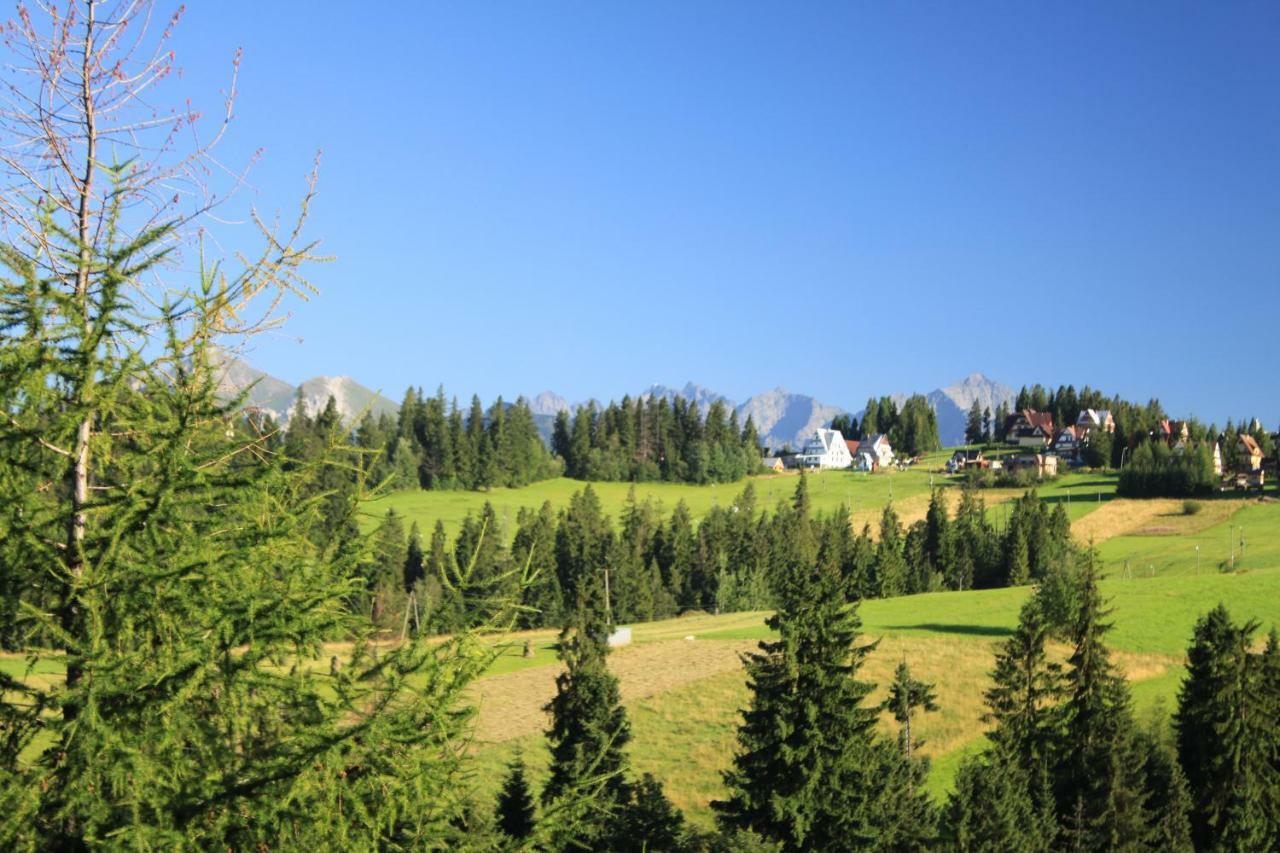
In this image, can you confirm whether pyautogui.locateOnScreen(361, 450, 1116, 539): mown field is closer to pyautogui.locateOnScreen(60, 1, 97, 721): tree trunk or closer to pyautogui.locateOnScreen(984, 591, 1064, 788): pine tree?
pyautogui.locateOnScreen(984, 591, 1064, 788): pine tree

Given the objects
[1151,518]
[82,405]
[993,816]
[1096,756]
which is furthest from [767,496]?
[82,405]

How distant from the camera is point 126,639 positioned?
696 cm

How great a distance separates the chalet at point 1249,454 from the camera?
150 m

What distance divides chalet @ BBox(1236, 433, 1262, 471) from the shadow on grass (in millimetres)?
89736

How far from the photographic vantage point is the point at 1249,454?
159m

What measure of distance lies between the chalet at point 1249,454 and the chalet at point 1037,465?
2851 cm

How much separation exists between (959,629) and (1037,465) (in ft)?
342

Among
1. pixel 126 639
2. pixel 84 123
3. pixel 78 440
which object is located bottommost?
pixel 126 639

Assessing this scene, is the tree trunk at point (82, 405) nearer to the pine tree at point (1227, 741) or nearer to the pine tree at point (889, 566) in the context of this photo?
the pine tree at point (1227, 741)

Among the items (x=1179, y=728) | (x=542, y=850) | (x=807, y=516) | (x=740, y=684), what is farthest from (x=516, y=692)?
(x=807, y=516)

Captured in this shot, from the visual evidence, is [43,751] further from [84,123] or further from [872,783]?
[872,783]

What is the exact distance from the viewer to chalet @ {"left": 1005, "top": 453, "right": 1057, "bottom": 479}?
173 m

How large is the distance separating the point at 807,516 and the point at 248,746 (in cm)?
13773

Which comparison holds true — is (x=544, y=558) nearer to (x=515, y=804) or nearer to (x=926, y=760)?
(x=926, y=760)
